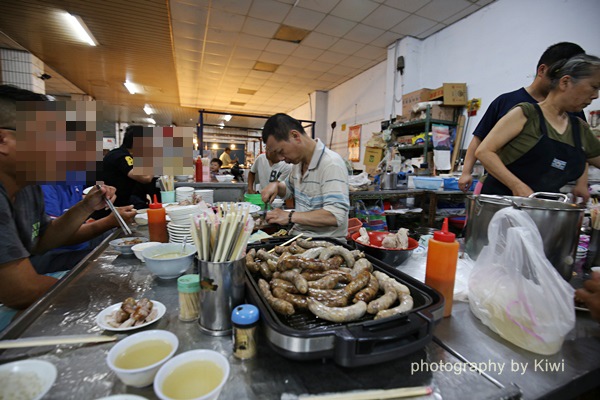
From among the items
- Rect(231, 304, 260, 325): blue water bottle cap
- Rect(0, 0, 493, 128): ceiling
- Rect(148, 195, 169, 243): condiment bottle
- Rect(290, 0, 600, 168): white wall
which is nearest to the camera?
Rect(231, 304, 260, 325): blue water bottle cap

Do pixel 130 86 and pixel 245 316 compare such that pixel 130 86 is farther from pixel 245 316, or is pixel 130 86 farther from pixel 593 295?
pixel 593 295

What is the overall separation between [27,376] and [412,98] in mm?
6519

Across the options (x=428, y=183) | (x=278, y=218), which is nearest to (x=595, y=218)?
(x=278, y=218)

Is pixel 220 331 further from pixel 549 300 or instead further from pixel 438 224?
pixel 438 224

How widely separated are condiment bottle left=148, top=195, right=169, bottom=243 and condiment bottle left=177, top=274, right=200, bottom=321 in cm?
93

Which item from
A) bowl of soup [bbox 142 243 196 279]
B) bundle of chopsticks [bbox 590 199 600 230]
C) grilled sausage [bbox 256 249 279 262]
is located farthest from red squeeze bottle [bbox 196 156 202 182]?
bundle of chopsticks [bbox 590 199 600 230]

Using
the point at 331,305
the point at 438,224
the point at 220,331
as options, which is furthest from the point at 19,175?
the point at 438,224

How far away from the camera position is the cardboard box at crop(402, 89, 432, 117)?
18.1 feet

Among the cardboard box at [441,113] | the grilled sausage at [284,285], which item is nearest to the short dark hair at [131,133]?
the grilled sausage at [284,285]

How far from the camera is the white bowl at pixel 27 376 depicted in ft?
2.13

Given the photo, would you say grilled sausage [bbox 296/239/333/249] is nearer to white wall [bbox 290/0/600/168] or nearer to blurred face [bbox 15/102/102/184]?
blurred face [bbox 15/102/102/184]

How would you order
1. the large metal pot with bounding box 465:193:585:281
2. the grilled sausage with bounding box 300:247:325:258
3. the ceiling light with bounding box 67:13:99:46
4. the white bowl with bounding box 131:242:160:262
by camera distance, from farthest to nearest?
the ceiling light with bounding box 67:13:99:46
the white bowl with bounding box 131:242:160:262
the grilled sausage with bounding box 300:247:325:258
the large metal pot with bounding box 465:193:585:281

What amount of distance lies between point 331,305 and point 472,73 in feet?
19.7

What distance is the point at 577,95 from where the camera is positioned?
167cm
